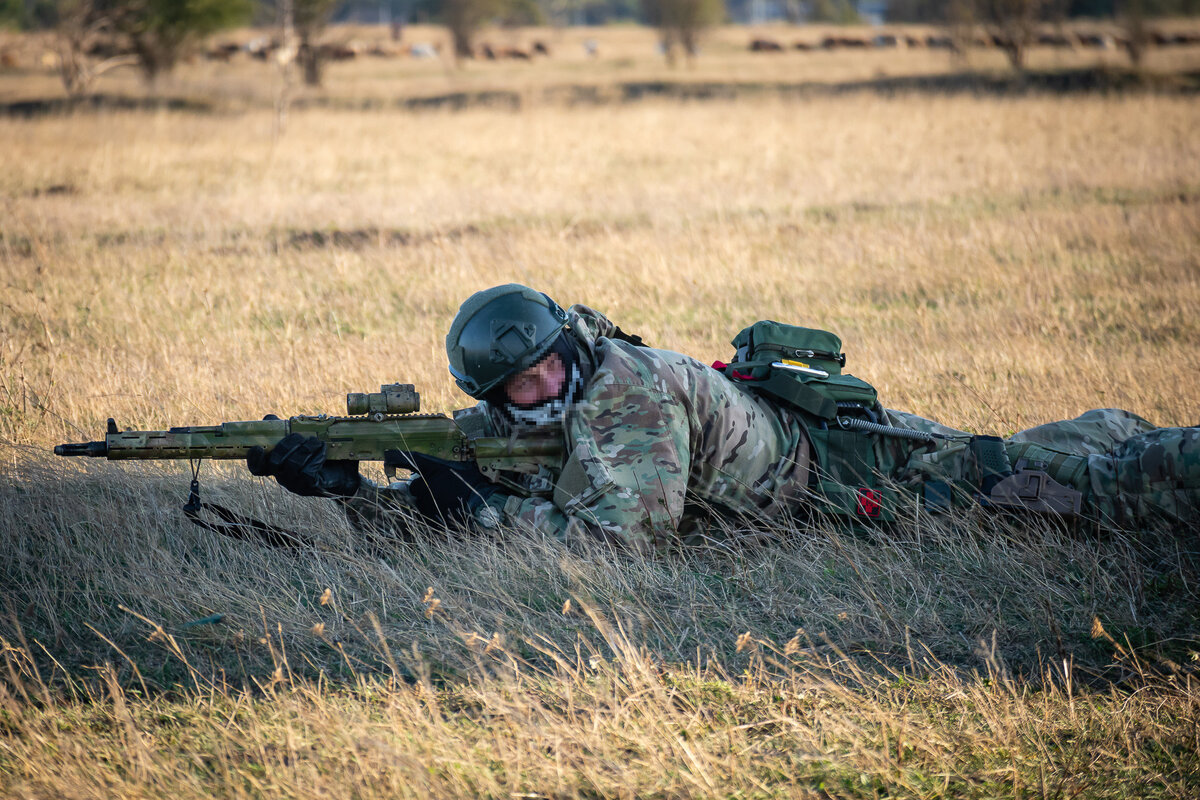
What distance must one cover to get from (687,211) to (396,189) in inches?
183

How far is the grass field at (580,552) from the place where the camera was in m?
3.02

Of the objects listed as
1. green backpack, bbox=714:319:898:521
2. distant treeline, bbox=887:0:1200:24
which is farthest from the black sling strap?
distant treeline, bbox=887:0:1200:24

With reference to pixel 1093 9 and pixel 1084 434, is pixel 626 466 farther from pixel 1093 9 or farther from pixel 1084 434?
pixel 1093 9

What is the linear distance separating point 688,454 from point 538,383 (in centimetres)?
68

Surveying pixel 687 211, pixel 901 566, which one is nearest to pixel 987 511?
pixel 901 566

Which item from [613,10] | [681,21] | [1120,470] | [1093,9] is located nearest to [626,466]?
[1120,470]

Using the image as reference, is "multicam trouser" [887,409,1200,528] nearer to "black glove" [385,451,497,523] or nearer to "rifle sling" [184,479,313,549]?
"black glove" [385,451,497,523]

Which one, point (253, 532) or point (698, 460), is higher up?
point (698, 460)

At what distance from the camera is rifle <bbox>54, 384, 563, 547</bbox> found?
3771mm

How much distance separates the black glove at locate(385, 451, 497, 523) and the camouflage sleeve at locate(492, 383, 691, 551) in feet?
1.43

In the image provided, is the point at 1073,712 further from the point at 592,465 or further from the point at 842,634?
the point at 592,465

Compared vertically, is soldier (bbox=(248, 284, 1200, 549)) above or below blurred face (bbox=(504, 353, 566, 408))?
below

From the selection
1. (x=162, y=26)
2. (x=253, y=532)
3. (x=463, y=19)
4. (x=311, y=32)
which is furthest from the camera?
(x=463, y=19)

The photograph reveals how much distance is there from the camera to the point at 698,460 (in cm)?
407
